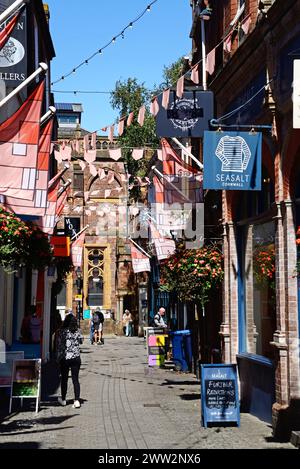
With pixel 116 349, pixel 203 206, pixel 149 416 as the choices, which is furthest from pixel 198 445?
pixel 116 349

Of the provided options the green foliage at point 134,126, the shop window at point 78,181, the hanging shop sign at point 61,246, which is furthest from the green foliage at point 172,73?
the hanging shop sign at point 61,246

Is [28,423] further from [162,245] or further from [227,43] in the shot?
[162,245]

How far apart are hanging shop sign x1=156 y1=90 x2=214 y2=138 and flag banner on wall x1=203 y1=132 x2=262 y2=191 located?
12.3 ft

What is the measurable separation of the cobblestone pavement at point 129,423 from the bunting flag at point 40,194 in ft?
11.0

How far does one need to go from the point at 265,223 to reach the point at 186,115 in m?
4.16

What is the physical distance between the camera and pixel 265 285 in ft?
38.5

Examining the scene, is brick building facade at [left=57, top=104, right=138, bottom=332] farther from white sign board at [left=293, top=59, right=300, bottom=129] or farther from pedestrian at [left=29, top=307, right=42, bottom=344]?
white sign board at [left=293, top=59, right=300, bottom=129]

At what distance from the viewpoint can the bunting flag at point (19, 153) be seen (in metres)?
10.0

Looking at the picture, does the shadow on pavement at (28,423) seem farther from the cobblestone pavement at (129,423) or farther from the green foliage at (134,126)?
the green foliage at (134,126)

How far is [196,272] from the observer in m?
13.5

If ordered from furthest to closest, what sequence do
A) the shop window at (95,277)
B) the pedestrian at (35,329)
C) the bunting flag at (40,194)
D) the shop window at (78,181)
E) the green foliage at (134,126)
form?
the shop window at (78,181)
the shop window at (95,277)
the green foliage at (134,126)
the pedestrian at (35,329)
the bunting flag at (40,194)

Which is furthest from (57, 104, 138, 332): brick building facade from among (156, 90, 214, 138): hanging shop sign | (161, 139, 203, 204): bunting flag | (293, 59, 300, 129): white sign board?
(293, 59, 300, 129): white sign board

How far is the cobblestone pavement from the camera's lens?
9174mm

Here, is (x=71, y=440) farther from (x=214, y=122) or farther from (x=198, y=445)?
(x=214, y=122)
